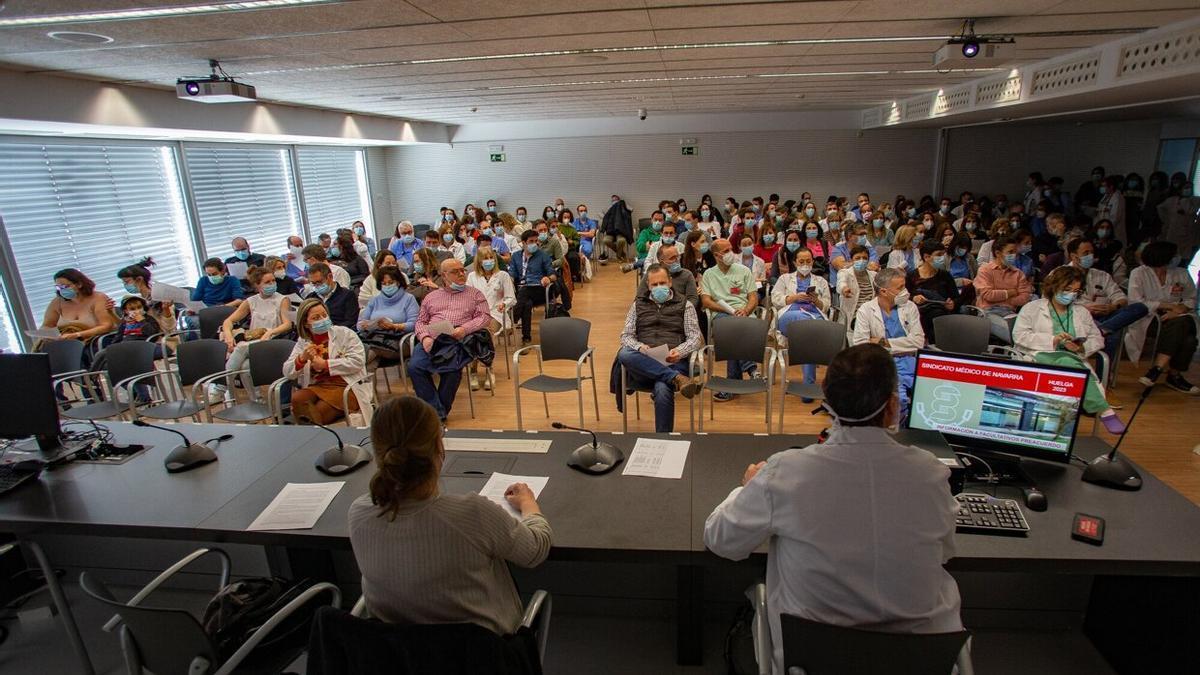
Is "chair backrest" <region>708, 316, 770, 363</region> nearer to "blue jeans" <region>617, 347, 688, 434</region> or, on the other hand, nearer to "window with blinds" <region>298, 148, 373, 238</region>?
"blue jeans" <region>617, 347, 688, 434</region>

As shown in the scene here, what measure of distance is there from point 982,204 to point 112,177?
14.0 metres

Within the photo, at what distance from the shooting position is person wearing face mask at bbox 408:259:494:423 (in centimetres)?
480

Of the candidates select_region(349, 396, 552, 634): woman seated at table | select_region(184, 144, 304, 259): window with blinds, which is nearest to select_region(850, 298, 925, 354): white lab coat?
select_region(349, 396, 552, 634): woman seated at table

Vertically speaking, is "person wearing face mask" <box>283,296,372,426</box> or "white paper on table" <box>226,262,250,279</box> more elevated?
"white paper on table" <box>226,262,250,279</box>

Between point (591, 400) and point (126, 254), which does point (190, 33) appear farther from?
point (126, 254)

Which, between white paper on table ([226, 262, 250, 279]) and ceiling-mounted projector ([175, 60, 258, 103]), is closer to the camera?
ceiling-mounted projector ([175, 60, 258, 103])

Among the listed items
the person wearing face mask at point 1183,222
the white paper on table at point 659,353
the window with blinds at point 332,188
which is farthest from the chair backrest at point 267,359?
the person wearing face mask at point 1183,222

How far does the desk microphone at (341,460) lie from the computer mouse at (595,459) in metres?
0.87

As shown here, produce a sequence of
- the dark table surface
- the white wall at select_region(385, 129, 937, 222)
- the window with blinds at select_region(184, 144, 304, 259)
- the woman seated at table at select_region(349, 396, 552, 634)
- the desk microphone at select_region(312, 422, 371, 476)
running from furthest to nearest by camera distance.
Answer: the white wall at select_region(385, 129, 937, 222), the window with blinds at select_region(184, 144, 304, 259), the desk microphone at select_region(312, 422, 371, 476), the dark table surface, the woman seated at table at select_region(349, 396, 552, 634)

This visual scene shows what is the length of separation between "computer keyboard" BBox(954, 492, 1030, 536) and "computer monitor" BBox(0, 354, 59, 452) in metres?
3.54

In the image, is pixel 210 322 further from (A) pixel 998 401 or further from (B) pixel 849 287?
(A) pixel 998 401

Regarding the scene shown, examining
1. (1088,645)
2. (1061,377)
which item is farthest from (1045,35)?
(1088,645)

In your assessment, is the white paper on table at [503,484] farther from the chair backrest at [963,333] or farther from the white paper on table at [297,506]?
the chair backrest at [963,333]

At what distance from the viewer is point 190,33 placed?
12.1 feet
